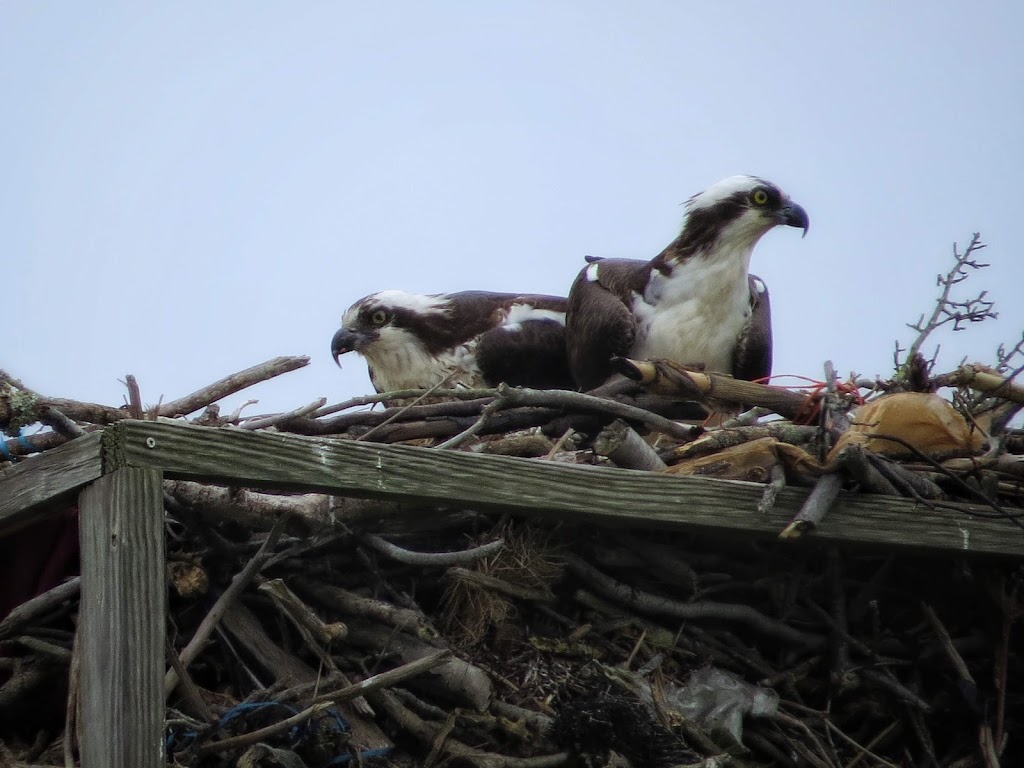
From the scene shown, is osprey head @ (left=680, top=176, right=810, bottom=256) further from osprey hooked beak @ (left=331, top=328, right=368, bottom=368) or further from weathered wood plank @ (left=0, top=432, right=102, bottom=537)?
weathered wood plank @ (left=0, top=432, right=102, bottom=537)

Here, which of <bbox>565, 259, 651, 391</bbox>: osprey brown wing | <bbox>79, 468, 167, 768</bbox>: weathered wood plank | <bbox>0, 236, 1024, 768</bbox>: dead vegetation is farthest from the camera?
<bbox>565, 259, 651, 391</bbox>: osprey brown wing

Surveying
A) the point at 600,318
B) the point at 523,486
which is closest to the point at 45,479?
the point at 523,486

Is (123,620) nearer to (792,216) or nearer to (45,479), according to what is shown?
(45,479)

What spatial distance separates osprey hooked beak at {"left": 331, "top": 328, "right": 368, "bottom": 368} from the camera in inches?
253

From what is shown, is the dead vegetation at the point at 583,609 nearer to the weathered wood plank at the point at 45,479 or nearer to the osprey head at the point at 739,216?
the weathered wood plank at the point at 45,479

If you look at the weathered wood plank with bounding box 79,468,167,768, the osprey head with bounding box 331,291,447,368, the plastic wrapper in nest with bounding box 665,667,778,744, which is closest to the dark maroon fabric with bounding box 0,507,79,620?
the weathered wood plank with bounding box 79,468,167,768

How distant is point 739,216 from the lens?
5.50 m

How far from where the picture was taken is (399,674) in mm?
3033

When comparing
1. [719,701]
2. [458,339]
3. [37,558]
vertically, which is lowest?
[719,701]

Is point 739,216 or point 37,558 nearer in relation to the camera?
point 37,558

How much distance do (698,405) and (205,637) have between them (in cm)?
188

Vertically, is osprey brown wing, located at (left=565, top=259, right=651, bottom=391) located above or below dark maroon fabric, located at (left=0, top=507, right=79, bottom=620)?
above

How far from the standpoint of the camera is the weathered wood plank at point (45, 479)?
271cm

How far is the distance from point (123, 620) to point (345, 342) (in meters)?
3.92
